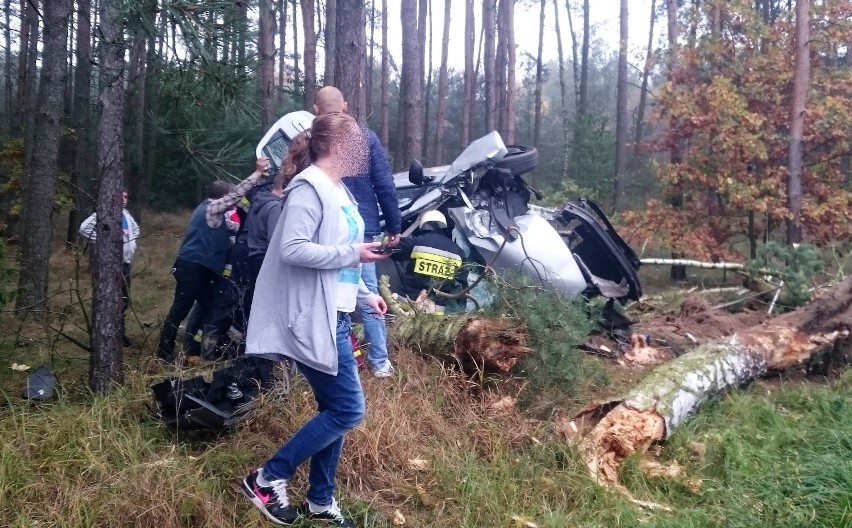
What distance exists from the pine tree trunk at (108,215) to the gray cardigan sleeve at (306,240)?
159 cm

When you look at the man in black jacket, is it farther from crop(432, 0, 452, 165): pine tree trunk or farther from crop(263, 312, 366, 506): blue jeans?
crop(432, 0, 452, 165): pine tree trunk

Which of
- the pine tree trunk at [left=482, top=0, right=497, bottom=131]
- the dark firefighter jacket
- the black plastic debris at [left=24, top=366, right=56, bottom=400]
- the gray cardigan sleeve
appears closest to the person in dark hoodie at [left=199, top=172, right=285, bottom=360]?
the black plastic debris at [left=24, top=366, right=56, bottom=400]

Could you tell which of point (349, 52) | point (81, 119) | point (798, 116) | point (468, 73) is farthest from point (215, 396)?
point (468, 73)

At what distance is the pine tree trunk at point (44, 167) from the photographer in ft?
22.8

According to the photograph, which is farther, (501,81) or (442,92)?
(442,92)

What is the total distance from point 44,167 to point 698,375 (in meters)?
6.25

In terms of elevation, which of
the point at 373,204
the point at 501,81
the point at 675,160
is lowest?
the point at 373,204

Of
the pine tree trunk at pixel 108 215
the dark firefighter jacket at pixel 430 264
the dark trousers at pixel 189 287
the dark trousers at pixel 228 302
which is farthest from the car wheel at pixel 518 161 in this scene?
the pine tree trunk at pixel 108 215

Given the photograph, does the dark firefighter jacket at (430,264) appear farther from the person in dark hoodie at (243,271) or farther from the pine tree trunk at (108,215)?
the pine tree trunk at (108,215)

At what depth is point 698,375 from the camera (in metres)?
5.10

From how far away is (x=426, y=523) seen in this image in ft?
11.1

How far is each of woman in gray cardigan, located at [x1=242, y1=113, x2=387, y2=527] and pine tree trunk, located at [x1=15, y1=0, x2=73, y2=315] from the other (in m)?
4.59

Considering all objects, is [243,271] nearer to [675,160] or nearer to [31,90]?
[31,90]

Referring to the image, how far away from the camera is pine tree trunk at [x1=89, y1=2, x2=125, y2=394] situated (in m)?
3.98
